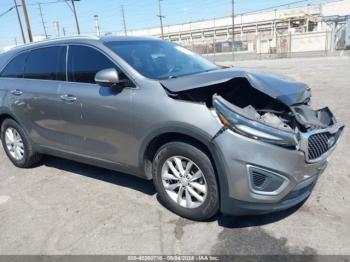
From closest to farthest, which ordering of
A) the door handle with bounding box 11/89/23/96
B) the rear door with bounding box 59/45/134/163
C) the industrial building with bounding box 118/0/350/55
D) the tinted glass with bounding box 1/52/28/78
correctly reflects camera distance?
the rear door with bounding box 59/45/134/163
the door handle with bounding box 11/89/23/96
the tinted glass with bounding box 1/52/28/78
the industrial building with bounding box 118/0/350/55

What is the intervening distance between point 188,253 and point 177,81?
1587 mm

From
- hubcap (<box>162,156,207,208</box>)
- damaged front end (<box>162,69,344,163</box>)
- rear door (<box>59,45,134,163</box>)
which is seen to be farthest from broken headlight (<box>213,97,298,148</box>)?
rear door (<box>59,45,134,163</box>)

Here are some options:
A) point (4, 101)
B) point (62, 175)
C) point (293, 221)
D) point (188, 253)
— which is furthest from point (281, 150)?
point (4, 101)

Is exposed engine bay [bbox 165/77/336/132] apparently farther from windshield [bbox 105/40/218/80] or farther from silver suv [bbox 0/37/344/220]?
windshield [bbox 105/40/218/80]

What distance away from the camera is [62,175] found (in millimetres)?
4969

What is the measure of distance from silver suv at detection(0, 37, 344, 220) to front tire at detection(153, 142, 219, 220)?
1 centimetres

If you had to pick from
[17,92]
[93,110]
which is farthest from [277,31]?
[93,110]

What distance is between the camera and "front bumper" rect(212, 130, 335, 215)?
9.38ft

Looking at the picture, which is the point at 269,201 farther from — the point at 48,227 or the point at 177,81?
the point at 48,227

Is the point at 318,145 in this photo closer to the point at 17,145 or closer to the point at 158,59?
the point at 158,59

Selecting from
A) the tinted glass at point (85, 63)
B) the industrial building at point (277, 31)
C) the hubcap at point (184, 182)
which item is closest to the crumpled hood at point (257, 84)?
the hubcap at point (184, 182)

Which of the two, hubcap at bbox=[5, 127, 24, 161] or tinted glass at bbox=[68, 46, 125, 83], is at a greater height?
tinted glass at bbox=[68, 46, 125, 83]

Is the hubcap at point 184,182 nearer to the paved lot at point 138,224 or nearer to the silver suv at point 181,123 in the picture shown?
the silver suv at point 181,123

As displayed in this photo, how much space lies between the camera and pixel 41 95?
4547 mm
